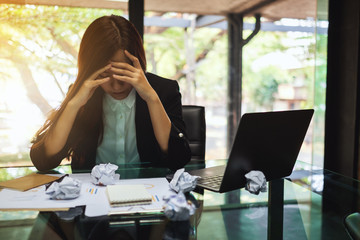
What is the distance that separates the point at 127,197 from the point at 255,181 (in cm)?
40

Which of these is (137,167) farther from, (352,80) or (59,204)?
(352,80)

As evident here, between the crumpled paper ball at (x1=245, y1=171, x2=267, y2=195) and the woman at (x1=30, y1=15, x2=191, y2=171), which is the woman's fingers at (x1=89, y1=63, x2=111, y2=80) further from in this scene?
the crumpled paper ball at (x1=245, y1=171, x2=267, y2=195)

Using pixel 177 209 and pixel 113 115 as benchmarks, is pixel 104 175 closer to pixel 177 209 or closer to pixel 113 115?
pixel 177 209

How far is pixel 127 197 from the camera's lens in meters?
0.91

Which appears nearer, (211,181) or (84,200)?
(84,200)

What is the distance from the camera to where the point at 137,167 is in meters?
1.46

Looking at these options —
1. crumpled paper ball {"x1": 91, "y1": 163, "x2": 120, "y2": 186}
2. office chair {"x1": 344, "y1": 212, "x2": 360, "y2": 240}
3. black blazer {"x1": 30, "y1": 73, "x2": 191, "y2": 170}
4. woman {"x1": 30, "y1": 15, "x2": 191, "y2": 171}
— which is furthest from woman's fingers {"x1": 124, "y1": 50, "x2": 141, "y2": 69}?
office chair {"x1": 344, "y1": 212, "x2": 360, "y2": 240}

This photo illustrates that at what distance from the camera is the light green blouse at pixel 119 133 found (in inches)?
64.9

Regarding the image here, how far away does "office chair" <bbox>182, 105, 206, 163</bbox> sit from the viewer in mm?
1933

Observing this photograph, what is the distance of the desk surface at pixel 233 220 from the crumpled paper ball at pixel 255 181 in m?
0.03

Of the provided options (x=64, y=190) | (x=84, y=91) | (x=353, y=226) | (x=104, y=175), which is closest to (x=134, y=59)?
(x=84, y=91)

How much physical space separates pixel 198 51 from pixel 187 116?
7.70ft

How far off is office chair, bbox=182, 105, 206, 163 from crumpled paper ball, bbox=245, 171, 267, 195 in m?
0.88

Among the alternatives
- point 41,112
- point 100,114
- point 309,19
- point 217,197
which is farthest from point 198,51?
point 217,197
